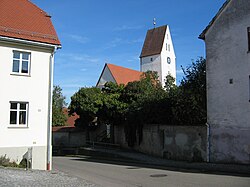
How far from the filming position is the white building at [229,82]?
61.0 ft

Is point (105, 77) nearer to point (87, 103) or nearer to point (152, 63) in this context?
point (152, 63)

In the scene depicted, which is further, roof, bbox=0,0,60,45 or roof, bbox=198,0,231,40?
roof, bbox=198,0,231,40

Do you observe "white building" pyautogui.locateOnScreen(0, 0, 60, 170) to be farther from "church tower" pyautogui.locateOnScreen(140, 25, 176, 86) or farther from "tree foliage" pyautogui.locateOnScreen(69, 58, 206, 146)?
"church tower" pyautogui.locateOnScreen(140, 25, 176, 86)

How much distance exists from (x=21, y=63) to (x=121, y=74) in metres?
45.2

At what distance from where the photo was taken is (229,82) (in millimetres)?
19500

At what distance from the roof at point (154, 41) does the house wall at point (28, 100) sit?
58.0m

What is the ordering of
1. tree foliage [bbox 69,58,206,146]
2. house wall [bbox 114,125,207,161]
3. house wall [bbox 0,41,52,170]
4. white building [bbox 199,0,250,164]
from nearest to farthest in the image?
house wall [bbox 0,41,52,170] → white building [bbox 199,0,250,164] → house wall [bbox 114,125,207,161] → tree foliage [bbox 69,58,206,146]

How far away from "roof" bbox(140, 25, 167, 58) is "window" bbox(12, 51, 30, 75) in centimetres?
5823

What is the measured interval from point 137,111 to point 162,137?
5.10 meters

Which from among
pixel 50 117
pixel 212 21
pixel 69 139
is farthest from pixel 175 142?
pixel 69 139

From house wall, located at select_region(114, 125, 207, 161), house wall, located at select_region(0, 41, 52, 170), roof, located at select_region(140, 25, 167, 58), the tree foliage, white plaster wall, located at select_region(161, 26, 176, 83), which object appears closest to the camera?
house wall, located at select_region(0, 41, 52, 170)

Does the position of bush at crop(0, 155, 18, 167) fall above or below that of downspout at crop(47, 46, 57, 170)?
below

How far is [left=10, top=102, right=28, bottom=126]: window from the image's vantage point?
17281 millimetres

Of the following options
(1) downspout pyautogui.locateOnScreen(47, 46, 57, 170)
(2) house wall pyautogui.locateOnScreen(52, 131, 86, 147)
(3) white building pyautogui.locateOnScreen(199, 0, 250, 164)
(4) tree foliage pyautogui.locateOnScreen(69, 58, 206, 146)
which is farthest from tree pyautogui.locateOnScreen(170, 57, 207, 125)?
(2) house wall pyautogui.locateOnScreen(52, 131, 86, 147)
